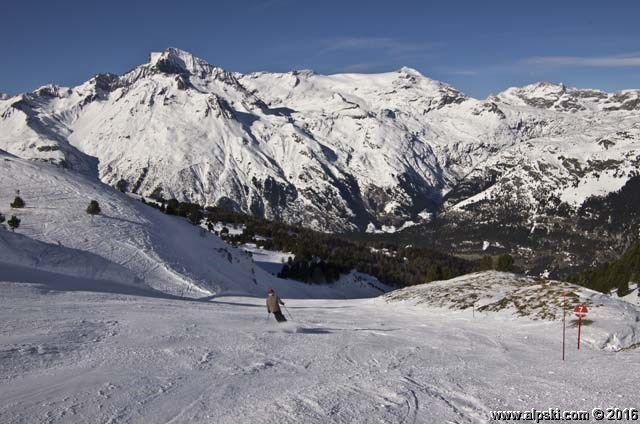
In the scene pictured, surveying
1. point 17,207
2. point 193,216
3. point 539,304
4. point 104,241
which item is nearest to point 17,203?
point 17,207

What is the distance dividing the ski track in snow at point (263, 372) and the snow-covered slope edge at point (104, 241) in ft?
69.5

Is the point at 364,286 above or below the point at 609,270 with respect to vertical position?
below

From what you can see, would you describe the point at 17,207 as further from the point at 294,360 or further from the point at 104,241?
the point at 294,360

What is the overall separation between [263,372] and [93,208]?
47914mm

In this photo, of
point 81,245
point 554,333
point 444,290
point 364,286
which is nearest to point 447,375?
point 554,333

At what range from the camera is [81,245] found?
49.4 metres

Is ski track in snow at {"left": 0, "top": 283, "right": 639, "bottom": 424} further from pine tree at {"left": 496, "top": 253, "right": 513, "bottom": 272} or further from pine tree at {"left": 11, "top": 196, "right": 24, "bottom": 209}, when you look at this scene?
pine tree at {"left": 496, "top": 253, "right": 513, "bottom": 272}

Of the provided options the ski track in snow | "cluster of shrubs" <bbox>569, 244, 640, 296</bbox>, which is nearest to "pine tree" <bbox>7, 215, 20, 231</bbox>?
the ski track in snow

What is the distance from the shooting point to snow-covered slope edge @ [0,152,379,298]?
1757 inches

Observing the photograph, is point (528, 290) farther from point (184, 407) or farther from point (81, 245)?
point (81, 245)

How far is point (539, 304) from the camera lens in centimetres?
3416

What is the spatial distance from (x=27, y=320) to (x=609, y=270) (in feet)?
423

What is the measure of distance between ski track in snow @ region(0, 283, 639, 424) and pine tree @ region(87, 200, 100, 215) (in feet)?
113

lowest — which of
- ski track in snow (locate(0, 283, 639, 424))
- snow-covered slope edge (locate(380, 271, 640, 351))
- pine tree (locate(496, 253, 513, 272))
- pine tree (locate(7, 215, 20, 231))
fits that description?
ski track in snow (locate(0, 283, 639, 424))
